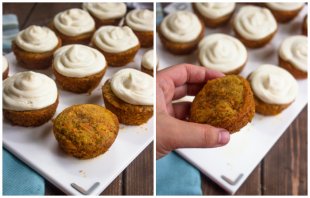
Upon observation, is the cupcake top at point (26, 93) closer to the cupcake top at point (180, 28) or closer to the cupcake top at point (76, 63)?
the cupcake top at point (76, 63)

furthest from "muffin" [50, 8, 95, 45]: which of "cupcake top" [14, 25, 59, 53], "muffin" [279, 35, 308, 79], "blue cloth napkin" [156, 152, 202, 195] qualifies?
"muffin" [279, 35, 308, 79]

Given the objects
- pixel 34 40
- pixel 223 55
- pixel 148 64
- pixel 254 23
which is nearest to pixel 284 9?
pixel 254 23

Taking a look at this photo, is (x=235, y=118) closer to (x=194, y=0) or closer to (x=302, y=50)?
(x=302, y=50)

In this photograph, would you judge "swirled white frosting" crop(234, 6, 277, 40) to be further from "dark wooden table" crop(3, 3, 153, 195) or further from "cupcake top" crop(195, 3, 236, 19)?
"dark wooden table" crop(3, 3, 153, 195)

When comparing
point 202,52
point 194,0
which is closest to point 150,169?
point 202,52

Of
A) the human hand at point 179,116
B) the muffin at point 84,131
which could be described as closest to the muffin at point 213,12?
the human hand at point 179,116

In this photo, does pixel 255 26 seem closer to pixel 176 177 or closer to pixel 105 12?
pixel 105 12
